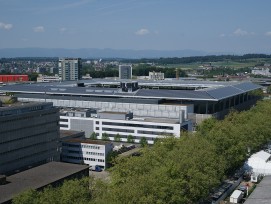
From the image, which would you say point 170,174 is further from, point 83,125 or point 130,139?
point 83,125

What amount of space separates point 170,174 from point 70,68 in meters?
103

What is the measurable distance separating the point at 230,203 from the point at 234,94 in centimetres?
3812

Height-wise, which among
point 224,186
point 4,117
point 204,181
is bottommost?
point 224,186

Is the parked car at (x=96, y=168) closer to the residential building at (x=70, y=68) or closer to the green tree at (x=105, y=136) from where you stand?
the green tree at (x=105, y=136)

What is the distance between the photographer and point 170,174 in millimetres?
25688

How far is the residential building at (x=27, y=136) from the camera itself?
31.6 metres

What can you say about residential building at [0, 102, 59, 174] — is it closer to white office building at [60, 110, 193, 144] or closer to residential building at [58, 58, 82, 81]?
white office building at [60, 110, 193, 144]

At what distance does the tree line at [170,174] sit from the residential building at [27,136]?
7.92 metres

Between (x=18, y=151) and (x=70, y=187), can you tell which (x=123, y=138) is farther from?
(x=70, y=187)

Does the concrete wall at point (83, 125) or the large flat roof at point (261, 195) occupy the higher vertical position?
the concrete wall at point (83, 125)

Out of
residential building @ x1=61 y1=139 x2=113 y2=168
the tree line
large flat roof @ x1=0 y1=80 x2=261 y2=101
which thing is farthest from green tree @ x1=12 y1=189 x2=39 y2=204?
large flat roof @ x1=0 y1=80 x2=261 y2=101

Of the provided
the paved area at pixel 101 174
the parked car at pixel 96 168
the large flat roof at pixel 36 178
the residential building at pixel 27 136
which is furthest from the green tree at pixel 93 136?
the large flat roof at pixel 36 178

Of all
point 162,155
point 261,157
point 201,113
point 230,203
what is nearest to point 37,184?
point 162,155

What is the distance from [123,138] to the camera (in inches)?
1905
